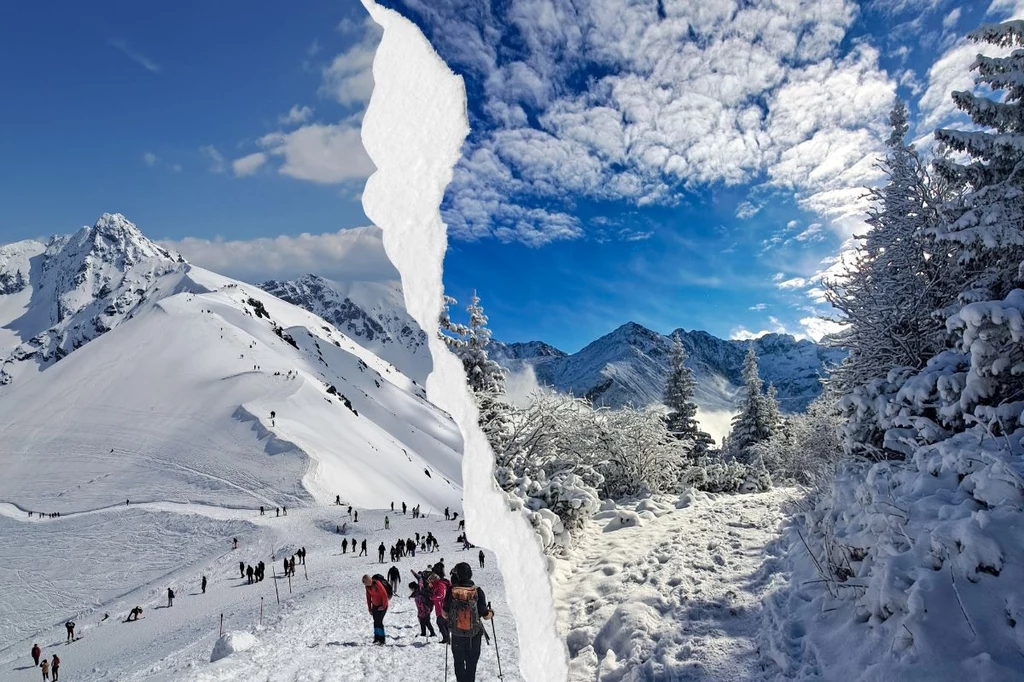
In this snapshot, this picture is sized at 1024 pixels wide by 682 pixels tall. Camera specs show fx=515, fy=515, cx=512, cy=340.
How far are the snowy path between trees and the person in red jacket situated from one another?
2243mm

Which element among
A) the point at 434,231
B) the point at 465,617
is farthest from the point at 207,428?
the point at 465,617

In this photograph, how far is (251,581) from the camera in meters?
25.3

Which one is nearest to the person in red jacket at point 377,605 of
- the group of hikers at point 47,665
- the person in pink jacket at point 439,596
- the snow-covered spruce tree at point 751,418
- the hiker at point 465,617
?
the person in pink jacket at point 439,596

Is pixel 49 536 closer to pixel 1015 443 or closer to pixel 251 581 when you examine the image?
pixel 251 581

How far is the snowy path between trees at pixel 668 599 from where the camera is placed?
518 cm

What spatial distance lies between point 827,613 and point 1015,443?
2.44 m

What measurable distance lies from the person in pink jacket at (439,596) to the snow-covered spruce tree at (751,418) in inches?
1425

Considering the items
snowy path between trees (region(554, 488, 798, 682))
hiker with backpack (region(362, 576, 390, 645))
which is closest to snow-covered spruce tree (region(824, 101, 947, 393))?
snowy path between trees (region(554, 488, 798, 682))

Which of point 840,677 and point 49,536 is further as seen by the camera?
point 49,536

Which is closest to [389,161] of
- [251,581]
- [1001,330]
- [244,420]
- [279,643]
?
[1001,330]

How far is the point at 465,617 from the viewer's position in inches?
166

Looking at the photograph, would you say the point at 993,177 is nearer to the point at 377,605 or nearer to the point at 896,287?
the point at 896,287

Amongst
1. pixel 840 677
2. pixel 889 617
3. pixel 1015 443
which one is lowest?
pixel 840 677

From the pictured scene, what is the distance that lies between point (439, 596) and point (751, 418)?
127ft
